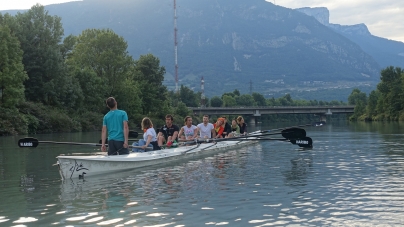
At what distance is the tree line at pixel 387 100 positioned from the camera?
10150cm

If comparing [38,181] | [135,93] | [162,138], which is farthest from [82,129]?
[38,181]

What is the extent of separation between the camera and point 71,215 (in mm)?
10695

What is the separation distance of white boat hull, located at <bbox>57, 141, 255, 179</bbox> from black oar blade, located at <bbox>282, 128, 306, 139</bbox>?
12.4 feet

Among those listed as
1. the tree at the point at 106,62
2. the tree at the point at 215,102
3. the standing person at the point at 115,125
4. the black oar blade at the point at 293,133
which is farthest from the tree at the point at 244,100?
the standing person at the point at 115,125

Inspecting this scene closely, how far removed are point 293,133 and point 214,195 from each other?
8692 mm

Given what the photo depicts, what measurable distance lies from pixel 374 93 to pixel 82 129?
74.0 meters

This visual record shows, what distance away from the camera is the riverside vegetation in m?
49.8

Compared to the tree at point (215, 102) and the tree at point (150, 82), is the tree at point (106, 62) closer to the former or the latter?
the tree at point (150, 82)

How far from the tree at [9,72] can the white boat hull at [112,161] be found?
31.9 meters

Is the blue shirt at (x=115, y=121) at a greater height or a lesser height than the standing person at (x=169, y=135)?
greater

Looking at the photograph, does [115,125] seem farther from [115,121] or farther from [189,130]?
[189,130]

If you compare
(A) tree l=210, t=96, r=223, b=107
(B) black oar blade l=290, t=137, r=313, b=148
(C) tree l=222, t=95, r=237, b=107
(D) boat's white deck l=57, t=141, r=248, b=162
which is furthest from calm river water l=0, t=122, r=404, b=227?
(C) tree l=222, t=95, r=237, b=107

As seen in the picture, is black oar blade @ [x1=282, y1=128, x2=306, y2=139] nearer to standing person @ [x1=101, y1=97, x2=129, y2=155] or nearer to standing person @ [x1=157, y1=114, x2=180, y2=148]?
standing person @ [x1=157, y1=114, x2=180, y2=148]

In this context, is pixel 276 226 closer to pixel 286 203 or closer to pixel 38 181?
pixel 286 203
